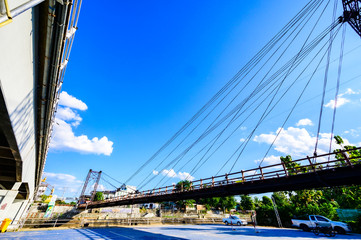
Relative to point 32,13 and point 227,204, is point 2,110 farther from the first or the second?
point 227,204

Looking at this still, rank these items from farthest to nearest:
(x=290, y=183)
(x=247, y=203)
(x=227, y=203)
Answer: (x=227, y=203), (x=247, y=203), (x=290, y=183)

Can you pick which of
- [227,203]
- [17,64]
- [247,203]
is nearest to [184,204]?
[227,203]

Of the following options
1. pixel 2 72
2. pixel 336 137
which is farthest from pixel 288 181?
pixel 336 137

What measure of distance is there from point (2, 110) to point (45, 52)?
2.30 meters

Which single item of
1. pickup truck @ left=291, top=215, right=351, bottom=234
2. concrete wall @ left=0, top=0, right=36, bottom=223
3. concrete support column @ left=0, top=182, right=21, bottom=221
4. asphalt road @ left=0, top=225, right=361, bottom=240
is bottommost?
asphalt road @ left=0, top=225, right=361, bottom=240

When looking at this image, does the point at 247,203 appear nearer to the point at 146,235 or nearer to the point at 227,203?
the point at 227,203

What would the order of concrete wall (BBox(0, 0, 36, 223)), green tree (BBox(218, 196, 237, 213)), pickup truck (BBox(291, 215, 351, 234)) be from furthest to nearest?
green tree (BBox(218, 196, 237, 213)) < pickup truck (BBox(291, 215, 351, 234)) < concrete wall (BBox(0, 0, 36, 223))

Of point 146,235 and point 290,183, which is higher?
point 290,183

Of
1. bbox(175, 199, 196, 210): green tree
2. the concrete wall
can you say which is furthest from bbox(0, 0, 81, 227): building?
bbox(175, 199, 196, 210): green tree

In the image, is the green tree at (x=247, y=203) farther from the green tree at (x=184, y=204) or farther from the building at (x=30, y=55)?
the building at (x=30, y=55)

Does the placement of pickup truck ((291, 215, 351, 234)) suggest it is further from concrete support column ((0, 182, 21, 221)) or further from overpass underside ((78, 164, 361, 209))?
concrete support column ((0, 182, 21, 221))

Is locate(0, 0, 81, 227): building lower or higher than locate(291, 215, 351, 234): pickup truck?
higher

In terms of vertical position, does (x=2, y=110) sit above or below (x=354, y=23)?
below

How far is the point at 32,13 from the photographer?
405cm
